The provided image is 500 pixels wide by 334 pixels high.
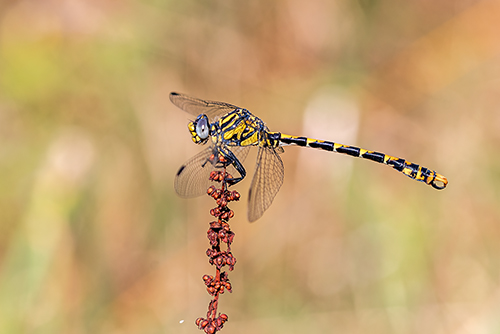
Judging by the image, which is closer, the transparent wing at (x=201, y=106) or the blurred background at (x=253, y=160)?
the transparent wing at (x=201, y=106)

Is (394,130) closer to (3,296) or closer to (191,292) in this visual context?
(191,292)

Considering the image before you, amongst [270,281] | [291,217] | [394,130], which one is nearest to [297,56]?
[394,130]

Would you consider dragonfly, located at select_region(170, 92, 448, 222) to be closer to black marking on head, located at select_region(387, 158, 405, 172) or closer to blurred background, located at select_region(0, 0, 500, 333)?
black marking on head, located at select_region(387, 158, 405, 172)

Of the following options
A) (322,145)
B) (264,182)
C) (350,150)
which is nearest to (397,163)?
(350,150)

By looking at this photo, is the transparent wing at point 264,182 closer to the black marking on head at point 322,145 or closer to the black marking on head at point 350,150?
the black marking on head at point 322,145

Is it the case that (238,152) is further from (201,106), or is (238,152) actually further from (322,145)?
(322,145)

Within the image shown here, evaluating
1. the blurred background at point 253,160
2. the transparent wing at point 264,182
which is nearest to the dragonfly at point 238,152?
the transparent wing at point 264,182
